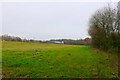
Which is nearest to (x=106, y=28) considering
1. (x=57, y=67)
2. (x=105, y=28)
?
(x=105, y=28)

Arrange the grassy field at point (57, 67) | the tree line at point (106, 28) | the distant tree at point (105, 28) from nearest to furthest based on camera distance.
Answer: the grassy field at point (57, 67)
the tree line at point (106, 28)
the distant tree at point (105, 28)

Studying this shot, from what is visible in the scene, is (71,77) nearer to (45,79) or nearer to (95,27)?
(45,79)

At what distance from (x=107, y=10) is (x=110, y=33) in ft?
16.9

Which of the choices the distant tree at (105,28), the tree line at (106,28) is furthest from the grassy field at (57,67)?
the distant tree at (105,28)

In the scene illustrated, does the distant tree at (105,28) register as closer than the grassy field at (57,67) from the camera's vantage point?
No

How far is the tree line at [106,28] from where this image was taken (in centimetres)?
3912

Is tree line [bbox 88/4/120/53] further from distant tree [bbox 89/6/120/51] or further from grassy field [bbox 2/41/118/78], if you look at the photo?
grassy field [bbox 2/41/118/78]

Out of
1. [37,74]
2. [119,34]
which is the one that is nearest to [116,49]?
[119,34]

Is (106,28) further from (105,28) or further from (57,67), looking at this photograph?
(57,67)

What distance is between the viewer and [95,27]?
4653cm

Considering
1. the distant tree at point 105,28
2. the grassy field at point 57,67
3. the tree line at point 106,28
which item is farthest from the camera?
the distant tree at point 105,28

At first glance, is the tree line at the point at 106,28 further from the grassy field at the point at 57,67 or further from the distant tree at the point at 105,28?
the grassy field at the point at 57,67

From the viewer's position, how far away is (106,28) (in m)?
43.8

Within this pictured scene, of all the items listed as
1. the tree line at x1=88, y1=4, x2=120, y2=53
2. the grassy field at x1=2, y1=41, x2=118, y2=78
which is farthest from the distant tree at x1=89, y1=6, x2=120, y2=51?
the grassy field at x1=2, y1=41, x2=118, y2=78
